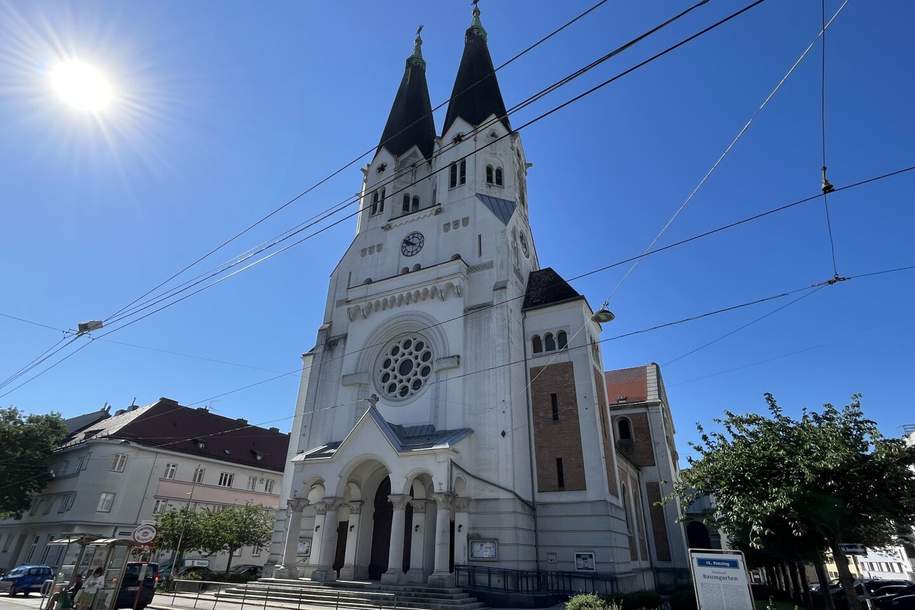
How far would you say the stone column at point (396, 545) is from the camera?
19.3m

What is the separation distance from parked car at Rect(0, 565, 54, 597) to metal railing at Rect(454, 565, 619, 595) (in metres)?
23.8

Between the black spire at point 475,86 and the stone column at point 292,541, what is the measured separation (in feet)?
86.6

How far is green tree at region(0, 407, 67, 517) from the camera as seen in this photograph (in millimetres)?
37719

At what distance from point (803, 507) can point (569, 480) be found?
33.7 ft

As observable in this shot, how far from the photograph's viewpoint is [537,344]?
2684 cm

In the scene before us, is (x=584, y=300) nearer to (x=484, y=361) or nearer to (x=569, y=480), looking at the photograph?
(x=484, y=361)

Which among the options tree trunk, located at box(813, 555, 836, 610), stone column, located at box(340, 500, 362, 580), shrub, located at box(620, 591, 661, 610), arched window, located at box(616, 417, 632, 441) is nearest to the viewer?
tree trunk, located at box(813, 555, 836, 610)

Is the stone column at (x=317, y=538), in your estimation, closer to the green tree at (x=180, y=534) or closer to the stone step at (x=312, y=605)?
the stone step at (x=312, y=605)

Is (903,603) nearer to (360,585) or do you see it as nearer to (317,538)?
(360,585)

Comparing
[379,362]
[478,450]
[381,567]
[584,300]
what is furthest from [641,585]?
[379,362]

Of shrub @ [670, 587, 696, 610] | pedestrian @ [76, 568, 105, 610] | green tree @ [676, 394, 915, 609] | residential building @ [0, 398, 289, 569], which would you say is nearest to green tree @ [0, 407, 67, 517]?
residential building @ [0, 398, 289, 569]

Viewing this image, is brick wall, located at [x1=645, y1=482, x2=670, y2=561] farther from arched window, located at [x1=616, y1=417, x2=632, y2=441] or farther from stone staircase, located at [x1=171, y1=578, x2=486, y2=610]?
stone staircase, located at [x1=171, y1=578, x2=486, y2=610]

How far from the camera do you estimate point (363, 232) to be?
115 feet

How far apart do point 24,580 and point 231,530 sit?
9903 millimetres
